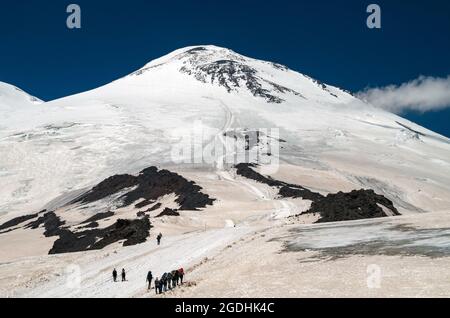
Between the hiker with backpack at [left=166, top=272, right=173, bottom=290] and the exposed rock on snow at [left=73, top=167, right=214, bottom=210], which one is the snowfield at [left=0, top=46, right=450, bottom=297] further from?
the exposed rock on snow at [left=73, top=167, right=214, bottom=210]

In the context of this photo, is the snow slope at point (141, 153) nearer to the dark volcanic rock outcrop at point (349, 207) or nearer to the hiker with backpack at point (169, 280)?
the dark volcanic rock outcrop at point (349, 207)

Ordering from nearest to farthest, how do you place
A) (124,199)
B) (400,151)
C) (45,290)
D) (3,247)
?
1. (45,290)
2. (3,247)
3. (124,199)
4. (400,151)

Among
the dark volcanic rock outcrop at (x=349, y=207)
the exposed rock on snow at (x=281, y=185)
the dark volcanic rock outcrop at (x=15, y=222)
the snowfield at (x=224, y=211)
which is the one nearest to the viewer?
the snowfield at (x=224, y=211)

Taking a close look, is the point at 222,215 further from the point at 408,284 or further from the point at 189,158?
the point at 189,158

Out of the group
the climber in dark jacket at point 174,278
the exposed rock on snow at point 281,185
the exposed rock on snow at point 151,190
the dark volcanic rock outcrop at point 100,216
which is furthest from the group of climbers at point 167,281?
the exposed rock on snow at point 281,185

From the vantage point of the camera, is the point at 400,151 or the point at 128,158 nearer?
the point at 128,158

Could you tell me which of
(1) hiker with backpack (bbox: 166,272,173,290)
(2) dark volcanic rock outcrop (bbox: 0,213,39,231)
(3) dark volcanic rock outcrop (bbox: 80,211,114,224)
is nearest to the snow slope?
(2) dark volcanic rock outcrop (bbox: 0,213,39,231)

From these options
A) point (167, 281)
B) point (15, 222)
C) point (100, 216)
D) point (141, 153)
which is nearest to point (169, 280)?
point (167, 281)

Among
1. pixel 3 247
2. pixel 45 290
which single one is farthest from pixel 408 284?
pixel 3 247
